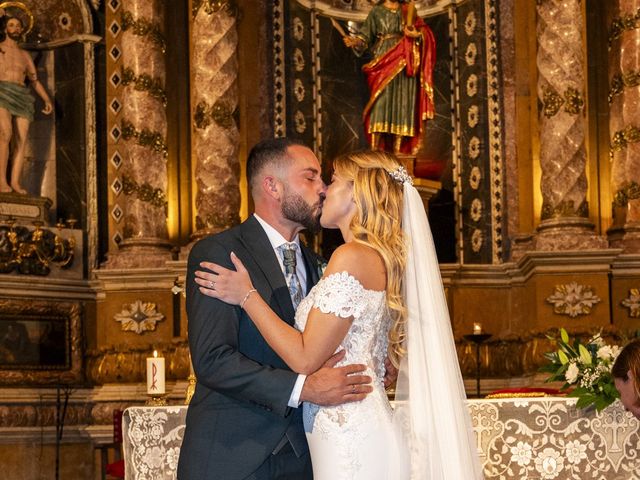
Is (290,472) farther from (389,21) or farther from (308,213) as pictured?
(389,21)

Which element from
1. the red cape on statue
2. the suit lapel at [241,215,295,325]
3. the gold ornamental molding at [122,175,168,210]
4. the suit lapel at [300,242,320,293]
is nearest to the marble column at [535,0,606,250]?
the red cape on statue

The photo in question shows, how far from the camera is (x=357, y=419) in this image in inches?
187

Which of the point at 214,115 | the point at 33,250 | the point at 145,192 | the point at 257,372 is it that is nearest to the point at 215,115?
the point at 214,115

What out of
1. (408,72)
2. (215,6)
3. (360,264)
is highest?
(215,6)

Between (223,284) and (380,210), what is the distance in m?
0.64

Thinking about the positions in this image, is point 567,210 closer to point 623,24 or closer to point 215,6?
point 623,24

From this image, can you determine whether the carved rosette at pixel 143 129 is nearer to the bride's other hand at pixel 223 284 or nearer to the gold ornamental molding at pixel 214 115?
the gold ornamental molding at pixel 214 115

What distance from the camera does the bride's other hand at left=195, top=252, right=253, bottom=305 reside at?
4605 mm

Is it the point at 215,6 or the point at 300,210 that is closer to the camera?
the point at 300,210

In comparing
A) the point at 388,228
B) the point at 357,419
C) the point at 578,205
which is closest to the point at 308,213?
the point at 388,228

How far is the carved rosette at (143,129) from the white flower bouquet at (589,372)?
6.22m

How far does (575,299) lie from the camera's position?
37.7 feet

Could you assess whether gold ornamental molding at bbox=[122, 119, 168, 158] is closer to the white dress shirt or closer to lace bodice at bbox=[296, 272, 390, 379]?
the white dress shirt

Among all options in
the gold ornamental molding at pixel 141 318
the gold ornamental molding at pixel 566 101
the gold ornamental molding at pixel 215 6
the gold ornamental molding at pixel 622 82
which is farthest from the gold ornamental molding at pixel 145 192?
the gold ornamental molding at pixel 622 82
